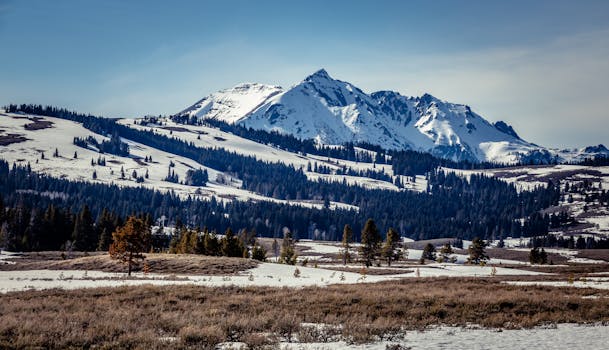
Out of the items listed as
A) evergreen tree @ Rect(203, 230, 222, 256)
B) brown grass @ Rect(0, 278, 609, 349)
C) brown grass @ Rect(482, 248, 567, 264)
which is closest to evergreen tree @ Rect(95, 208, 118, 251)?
evergreen tree @ Rect(203, 230, 222, 256)

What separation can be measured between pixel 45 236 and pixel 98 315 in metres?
103

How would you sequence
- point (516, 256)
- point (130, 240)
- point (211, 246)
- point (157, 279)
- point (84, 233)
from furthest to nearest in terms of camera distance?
point (516, 256) → point (84, 233) → point (211, 246) → point (130, 240) → point (157, 279)

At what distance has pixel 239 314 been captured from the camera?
23.6 metres

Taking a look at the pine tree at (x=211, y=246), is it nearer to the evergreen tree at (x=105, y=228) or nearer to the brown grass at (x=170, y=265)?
the brown grass at (x=170, y=265)

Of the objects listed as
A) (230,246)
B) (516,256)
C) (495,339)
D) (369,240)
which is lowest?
(516,256)

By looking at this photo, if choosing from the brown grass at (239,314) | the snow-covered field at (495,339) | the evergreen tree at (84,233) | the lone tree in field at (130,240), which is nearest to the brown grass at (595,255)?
the brown grass at (239,314)

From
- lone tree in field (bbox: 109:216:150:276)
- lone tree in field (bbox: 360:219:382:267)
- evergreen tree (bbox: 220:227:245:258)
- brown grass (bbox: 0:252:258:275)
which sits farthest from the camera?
lone tree in field (bbox: 360:219:382:267)

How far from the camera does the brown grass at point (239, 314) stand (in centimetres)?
1794

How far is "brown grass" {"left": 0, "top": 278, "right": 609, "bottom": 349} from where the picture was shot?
58.9ft

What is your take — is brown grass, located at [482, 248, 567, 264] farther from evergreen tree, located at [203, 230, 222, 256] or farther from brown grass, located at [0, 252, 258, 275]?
brown grass, located at [0, 252, 258, 275]

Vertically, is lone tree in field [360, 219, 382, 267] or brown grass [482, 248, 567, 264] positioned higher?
lone tree in field [360, 219, 382, 267]

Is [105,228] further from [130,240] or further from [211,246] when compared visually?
[130,240]

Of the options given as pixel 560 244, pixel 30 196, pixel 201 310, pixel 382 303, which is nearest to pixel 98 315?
pixel 201 310

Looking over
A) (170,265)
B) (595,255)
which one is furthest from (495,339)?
(595,255)
